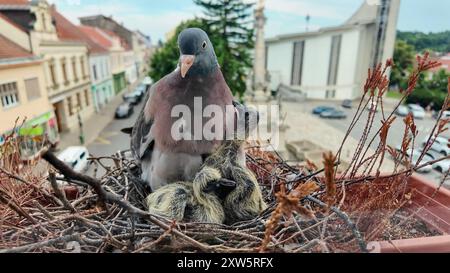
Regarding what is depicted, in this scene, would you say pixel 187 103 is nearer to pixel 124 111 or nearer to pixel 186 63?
pixel 186 63

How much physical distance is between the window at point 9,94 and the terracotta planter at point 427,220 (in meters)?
0.87

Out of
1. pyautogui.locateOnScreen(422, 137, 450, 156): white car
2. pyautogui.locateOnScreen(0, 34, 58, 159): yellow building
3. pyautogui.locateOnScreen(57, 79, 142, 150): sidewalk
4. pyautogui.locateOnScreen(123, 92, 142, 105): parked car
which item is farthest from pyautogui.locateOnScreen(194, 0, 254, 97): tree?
pyautogui.locateOnScreen(422, 137, 450, 156): white car

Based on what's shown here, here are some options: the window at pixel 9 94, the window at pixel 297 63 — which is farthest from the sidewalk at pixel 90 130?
the window at pixel 297 63

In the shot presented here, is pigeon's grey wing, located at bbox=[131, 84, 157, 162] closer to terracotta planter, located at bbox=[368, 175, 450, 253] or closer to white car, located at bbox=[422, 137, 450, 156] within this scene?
terracotta planter, located at bbox=[368, 175, 450, 253]

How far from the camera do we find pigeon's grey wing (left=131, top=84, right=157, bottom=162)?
759 millimetres

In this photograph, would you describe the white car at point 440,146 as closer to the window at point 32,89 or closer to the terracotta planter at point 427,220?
the terracotta planter at point 427,220

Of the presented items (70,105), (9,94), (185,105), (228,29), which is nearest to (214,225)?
(185,105)

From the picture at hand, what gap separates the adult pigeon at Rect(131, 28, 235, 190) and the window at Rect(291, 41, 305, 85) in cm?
269

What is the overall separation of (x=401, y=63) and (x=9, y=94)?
1.56 m

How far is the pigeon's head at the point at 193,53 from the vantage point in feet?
2.04

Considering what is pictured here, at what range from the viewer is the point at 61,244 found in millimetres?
518

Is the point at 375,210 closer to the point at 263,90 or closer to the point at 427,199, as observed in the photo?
the point at 427,199

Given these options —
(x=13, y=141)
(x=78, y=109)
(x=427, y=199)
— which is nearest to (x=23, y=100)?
(x=13, y=141)

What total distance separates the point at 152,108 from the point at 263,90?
2.83 metres
